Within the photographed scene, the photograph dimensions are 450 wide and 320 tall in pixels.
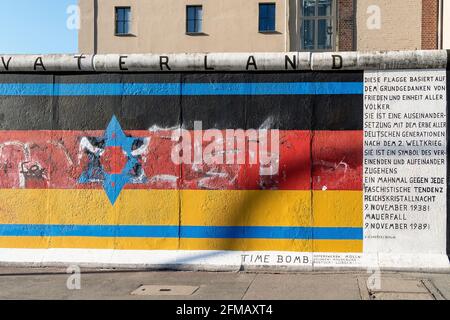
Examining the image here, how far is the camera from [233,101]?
8.08 meters

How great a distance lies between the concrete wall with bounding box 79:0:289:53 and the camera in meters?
35.6

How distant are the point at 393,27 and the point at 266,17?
7.98 metres

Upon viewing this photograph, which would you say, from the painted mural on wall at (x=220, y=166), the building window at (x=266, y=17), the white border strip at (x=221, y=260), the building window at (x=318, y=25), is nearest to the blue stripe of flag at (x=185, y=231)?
the painted mural on wall at (x=220, y=166)

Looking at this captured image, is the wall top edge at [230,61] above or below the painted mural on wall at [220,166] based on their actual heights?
above

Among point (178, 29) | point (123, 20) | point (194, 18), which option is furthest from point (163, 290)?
point (123, 20)

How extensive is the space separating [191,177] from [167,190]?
0.40 metres

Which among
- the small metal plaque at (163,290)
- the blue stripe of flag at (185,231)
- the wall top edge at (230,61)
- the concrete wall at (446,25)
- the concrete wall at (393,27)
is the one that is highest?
the concrete wall at (393,27)

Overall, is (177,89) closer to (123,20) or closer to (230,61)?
(230,61)

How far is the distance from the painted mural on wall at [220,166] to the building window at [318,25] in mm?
26025

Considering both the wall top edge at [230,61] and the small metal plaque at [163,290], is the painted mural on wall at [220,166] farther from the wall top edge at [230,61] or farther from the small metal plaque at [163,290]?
the small metal plaque at [163,290]

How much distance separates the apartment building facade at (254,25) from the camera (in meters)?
31.7

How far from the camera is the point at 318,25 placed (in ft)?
109
